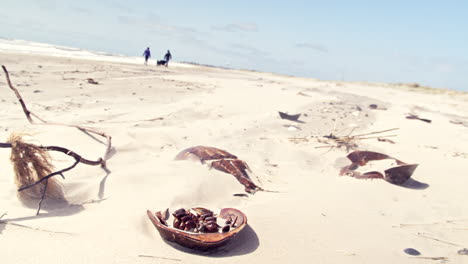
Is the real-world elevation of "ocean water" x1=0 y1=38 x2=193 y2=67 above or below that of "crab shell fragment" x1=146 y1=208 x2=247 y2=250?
above

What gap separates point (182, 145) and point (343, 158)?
1999 mm

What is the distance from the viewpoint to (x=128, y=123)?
5.11 m

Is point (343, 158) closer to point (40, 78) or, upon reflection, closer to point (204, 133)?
point (204, 133)

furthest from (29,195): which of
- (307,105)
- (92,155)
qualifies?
(307,105)

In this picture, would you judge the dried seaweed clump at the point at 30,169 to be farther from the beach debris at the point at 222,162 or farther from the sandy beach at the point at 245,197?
the beach debris at the point at 222,162

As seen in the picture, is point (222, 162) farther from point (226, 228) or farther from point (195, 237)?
point (195, 237)

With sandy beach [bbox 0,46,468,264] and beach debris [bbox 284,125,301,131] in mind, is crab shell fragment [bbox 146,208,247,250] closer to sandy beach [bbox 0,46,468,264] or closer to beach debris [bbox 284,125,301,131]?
sandy beach [bbox 0,46,468,264]

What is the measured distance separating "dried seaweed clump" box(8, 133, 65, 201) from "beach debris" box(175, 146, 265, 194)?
1262mm

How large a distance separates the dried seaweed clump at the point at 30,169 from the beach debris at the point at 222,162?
4.14 feet

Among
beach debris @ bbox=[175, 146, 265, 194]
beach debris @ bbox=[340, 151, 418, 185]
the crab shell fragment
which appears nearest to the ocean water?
beach debris @ bbox=[175, 146, 265, 194]

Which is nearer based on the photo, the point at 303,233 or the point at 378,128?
the point at 303,233

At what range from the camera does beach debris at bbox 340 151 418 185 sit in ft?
10.8

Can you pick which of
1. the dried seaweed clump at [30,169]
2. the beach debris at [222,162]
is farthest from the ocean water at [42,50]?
the dried seaweed clump at [30,169]

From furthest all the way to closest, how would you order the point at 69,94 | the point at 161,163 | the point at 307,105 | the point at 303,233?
the point at 307,105
the point at 69,94
the point at 161,163
the point at 303,233
